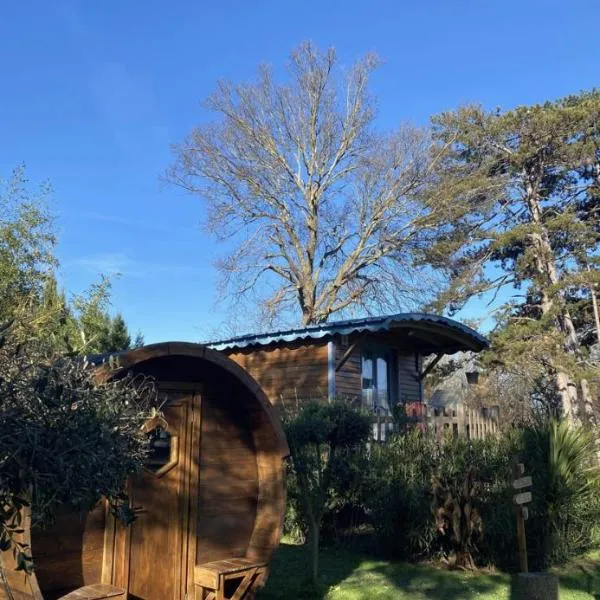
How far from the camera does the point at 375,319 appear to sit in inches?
534

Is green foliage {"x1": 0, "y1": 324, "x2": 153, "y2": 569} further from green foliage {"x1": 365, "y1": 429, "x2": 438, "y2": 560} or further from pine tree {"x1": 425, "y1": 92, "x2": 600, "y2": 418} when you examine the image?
pine tree {"x1": 425, "y1": 92, "x2": 600, "y2": 418}

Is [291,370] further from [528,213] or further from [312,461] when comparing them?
[528,213]

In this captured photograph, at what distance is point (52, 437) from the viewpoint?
9.82 ft

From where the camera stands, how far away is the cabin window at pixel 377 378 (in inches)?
610

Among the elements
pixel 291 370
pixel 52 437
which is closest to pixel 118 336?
pixel 291 370

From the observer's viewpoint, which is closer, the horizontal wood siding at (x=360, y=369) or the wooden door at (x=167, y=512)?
the wooden door at (x=167, y=512)

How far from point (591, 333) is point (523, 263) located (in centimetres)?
399

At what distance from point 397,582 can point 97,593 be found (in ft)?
13.8

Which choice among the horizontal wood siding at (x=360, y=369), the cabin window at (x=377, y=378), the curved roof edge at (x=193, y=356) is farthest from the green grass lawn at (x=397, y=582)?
the cabin window at (x=377, y=378)

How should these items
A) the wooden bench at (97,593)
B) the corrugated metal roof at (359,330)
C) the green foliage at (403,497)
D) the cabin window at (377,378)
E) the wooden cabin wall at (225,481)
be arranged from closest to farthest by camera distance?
the wooden bench at (97,593), the wooden cabin wall at (225,481), the green foliage at (403,497), the corrugated metal roof at (359,330), the cabin window at (377,378)

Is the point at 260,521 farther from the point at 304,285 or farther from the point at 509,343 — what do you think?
the point at 304,285

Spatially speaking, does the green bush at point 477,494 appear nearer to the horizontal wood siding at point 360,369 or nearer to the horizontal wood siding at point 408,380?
the horizontal wood siding at point 360,369

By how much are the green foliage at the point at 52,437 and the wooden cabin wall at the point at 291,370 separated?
10563 millimetres

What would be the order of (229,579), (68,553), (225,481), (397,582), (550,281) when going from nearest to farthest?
(68,553)
(229,579)
(225,481)
(397,582)
(550,281)
